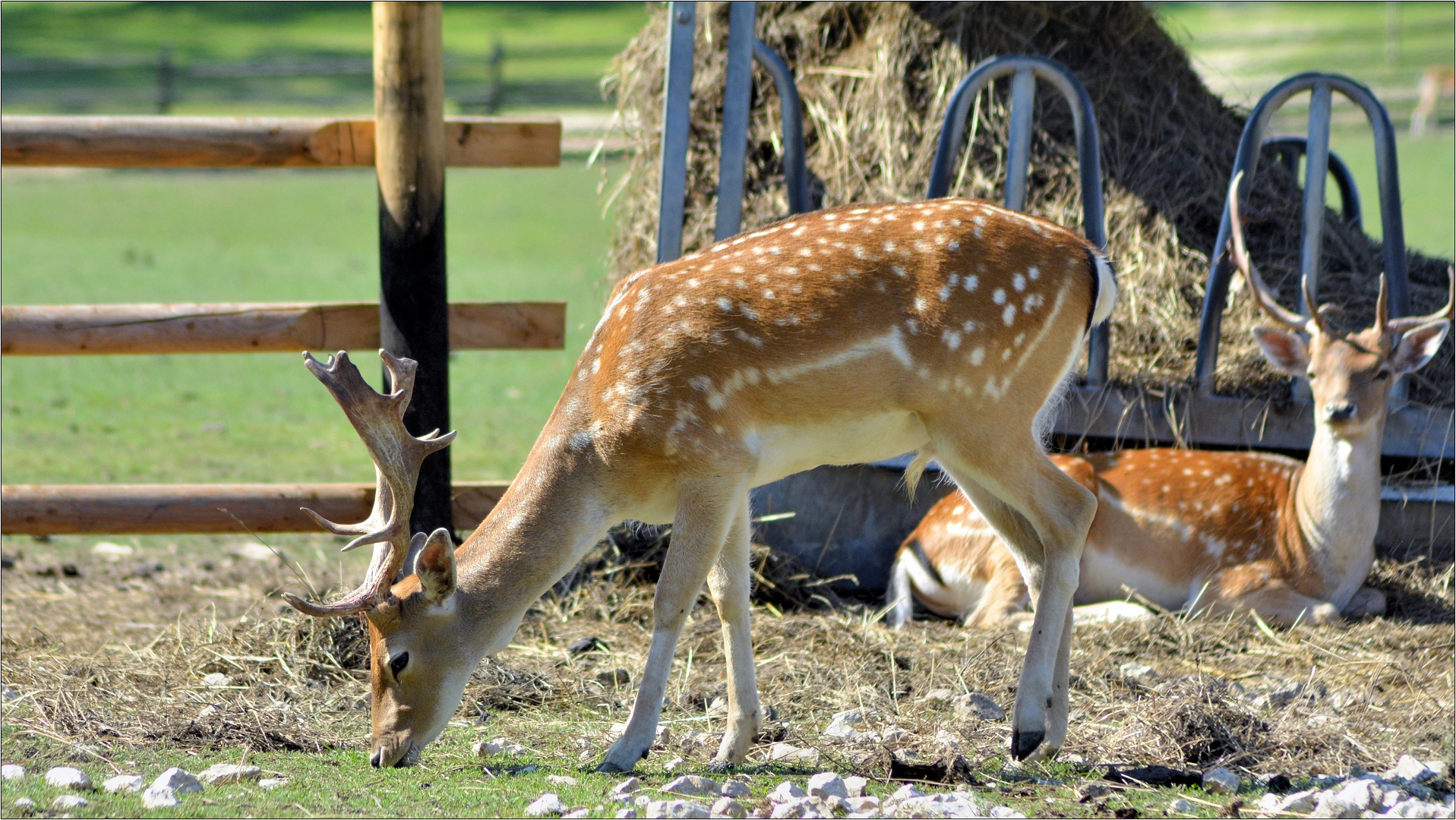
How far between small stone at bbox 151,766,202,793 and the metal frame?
370 cm

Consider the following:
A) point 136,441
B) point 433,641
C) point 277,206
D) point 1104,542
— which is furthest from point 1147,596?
point 277,206

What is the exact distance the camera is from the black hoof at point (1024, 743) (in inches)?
165

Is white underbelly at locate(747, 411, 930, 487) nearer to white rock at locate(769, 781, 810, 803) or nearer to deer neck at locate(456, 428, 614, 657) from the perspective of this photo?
deer neck at locate(456, 428, 614, 657)

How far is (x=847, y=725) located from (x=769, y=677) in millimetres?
619

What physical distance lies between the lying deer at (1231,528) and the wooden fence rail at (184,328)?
8.34 feet

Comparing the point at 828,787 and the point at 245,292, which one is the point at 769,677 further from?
the point at 245,292

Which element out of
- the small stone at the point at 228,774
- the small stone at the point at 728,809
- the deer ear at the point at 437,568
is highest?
the deer ear at the point at 437,568

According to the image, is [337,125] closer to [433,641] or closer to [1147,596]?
[433,641]

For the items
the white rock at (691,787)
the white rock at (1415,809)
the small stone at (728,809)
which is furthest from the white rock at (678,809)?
the white rock at (1415,809)

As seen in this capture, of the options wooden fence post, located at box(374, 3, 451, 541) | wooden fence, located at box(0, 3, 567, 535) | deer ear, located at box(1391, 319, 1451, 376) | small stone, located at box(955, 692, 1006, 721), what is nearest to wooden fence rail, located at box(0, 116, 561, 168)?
wooden fence, located at box(0, 3, 567, 535)

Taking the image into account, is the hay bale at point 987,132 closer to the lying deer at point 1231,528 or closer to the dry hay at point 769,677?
the lying deer at point 1231,528

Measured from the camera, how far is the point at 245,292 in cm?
1218

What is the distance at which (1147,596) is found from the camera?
600 centimetres

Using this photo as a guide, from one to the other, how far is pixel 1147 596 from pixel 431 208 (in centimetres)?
338
